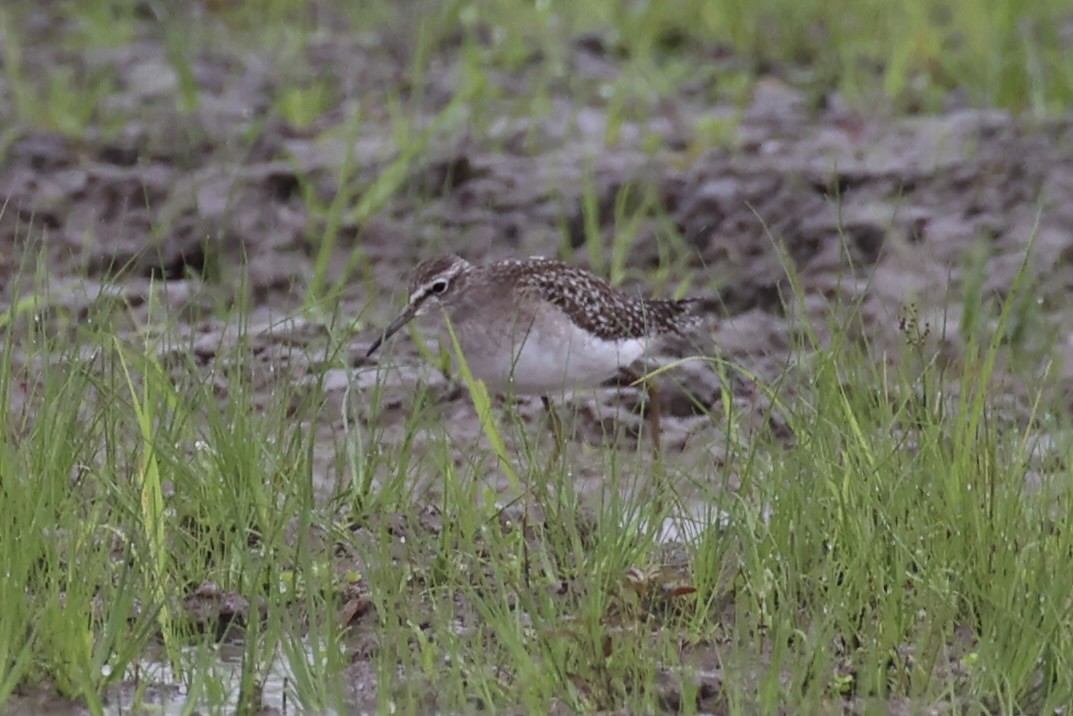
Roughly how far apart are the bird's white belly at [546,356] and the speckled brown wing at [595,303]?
7 cm

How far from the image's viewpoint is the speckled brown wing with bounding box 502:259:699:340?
7.45 meters

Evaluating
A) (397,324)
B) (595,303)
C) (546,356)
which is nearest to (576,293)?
(595,303)

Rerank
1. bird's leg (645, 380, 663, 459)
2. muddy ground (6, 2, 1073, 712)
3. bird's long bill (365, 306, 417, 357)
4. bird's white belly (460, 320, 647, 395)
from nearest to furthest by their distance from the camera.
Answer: bird's white belly (460, 320, 647, 395) < bird's leg (645, 380, 663, 459) < bird's long bill (365, 306, 417, 357) < muddy ground (6, 2, 1073, 712)

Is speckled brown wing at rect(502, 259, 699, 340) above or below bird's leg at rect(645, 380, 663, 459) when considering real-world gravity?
above

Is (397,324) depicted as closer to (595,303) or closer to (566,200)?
(595,303)

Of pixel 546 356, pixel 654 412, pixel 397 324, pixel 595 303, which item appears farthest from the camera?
pixel 397 324

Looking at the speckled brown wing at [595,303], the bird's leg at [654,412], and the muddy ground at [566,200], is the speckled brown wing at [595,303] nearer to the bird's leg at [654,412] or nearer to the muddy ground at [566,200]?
the bird's leg at [654,412]

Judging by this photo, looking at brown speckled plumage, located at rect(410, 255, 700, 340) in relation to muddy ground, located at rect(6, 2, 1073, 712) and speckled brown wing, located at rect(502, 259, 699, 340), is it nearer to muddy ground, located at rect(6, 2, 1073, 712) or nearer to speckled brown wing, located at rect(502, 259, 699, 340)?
speckled brown wing, located at rect(502, 259, 699, 340)

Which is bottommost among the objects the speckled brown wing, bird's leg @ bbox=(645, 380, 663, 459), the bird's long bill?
bird's leg @ bbox=(645, 380, 663, 459)

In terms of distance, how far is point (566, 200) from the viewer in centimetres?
1026

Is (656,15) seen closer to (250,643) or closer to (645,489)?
(645,489)

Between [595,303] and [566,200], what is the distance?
2.77m

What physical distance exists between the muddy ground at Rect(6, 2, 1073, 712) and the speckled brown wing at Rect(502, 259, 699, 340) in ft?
1.01

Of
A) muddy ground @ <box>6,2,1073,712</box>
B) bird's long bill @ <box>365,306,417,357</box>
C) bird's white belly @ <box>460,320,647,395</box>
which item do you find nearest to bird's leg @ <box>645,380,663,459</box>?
bird's white belly @ <box>460,320,647,395</box>
